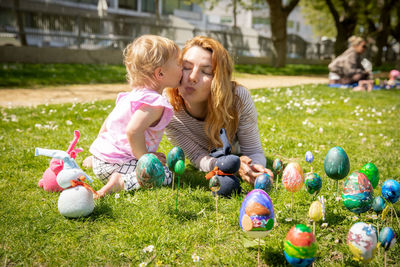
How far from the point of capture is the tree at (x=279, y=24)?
19.9m

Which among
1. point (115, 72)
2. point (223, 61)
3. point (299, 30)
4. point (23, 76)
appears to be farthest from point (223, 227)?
point (299, 30)

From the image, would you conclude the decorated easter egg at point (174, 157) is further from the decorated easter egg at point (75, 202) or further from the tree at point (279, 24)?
the tree at point (279, 24)

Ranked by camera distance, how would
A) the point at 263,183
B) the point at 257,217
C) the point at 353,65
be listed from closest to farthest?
the point at 257,217 → the point at 263,183 → the point at 353,65

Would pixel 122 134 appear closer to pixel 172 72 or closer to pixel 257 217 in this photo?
pixel 172 72

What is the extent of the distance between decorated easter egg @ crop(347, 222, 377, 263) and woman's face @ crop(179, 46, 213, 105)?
1.90 m

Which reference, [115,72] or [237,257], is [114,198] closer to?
[237,257]

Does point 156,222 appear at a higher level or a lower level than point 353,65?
lower

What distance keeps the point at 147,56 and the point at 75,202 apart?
1335 mm

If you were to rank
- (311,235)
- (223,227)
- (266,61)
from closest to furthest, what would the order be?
(311,235), (223,227), (266,61)

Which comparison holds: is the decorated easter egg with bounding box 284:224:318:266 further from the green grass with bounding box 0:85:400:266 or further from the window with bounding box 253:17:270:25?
the window with bounding box 253:17:270:25

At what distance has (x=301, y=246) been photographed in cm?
167

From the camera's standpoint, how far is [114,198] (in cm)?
291

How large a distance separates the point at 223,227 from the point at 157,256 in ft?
1.82

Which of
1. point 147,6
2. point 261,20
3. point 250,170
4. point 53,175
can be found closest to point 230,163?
point 250,170
